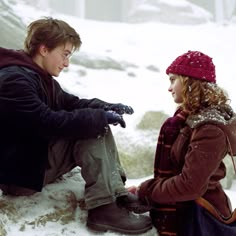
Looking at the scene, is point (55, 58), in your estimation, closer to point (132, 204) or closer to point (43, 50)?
point (43, 50)

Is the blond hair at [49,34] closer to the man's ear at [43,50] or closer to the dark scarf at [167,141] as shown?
the man's ear at [43,50]

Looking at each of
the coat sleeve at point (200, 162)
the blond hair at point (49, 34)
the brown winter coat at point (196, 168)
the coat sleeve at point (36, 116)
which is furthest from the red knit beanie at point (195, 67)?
the blond hair at point (49, 34)

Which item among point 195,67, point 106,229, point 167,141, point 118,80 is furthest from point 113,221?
point 118,80

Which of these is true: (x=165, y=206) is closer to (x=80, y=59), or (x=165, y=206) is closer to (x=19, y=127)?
(x=19, y=127)

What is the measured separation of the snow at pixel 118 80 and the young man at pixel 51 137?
0.45ft

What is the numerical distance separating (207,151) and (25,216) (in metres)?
1.10

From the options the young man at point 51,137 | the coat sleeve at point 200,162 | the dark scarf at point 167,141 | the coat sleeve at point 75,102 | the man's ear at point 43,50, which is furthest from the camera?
the coat sleeve at point 75,102

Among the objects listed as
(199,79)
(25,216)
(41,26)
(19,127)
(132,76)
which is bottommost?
(132,76)

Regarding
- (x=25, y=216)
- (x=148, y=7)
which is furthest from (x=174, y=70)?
(x=148, y=7)

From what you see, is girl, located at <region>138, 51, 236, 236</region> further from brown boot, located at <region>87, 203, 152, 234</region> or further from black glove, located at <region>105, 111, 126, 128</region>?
black glove, located at <region>105, 111, 126, 128</region>

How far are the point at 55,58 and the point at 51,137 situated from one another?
20.3 inches

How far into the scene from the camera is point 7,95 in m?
2.10

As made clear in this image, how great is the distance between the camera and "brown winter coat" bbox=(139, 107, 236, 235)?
6.56 ft

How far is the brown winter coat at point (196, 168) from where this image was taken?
2.00 metres
